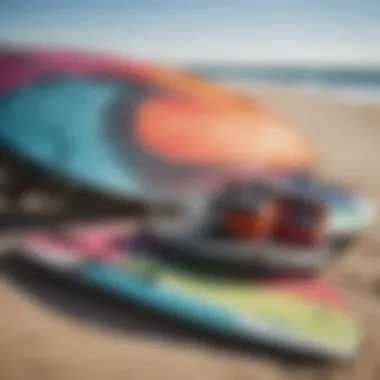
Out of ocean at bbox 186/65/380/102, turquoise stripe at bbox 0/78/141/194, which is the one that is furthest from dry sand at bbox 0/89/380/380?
turquoise stripe at bbox 0/78/141/194

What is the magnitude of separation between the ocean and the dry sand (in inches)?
0.6

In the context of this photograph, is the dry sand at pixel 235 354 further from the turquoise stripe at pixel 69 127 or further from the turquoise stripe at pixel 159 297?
the turquoise stripe at pixel 69 127

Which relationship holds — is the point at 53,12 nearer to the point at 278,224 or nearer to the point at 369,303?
the point at 278,224

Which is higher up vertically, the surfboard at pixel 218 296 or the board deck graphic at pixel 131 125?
the board deck graphic at pixel 131 125

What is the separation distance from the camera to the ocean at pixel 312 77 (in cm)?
125

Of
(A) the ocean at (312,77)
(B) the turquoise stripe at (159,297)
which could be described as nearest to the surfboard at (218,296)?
(B) the turquoise stripe at (159,297)

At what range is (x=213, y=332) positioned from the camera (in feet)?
3.92

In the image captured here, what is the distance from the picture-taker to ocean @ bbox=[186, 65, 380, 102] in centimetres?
125

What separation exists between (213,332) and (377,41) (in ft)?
1.48

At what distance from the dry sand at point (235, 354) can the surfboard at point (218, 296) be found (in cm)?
3

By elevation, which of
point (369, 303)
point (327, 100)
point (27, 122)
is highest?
point (327, 100)

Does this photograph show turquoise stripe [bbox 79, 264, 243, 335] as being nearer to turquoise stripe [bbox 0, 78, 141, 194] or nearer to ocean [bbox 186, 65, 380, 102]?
turquoise stripe [bbox 0, 78, 141, 194]

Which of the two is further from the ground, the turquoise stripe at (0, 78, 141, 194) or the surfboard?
Result: the turquoise stripe at (0, 78, 141, 194)

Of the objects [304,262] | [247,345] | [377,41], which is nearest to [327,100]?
[377,41]
